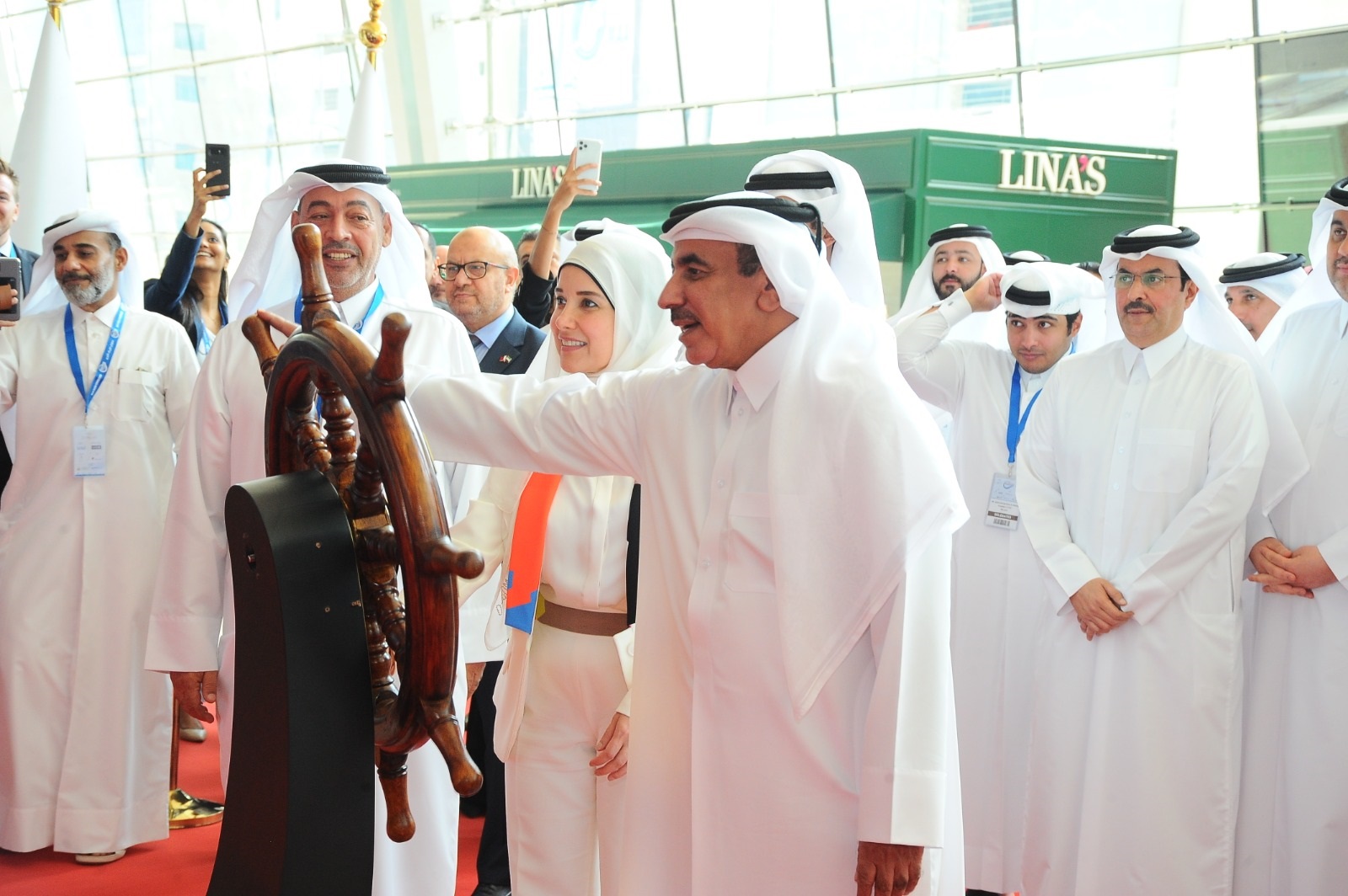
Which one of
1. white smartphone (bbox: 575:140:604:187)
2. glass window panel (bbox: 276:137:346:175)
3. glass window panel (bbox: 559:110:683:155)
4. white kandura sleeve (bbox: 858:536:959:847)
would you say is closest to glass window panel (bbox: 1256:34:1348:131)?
glass window panel (bbox: 559:110:683:155)

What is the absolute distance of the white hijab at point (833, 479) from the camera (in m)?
1.98

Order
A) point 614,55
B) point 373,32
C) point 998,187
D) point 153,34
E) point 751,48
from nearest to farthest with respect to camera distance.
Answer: point 373,32, point 998,187, point 751,48, point 614,55, point 153,34

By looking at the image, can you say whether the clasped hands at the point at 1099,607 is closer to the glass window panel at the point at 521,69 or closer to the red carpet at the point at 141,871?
the red carpet at the point at 141,871

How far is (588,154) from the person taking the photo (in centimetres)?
468

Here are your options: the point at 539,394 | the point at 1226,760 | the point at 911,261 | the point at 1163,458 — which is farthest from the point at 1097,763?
the point at 911,261

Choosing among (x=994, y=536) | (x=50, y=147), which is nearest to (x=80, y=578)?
(x=994, y=536)

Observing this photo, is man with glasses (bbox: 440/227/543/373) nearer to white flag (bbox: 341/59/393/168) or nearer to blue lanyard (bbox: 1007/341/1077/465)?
blue lanyard (bbox: 1007/341/1077/465)

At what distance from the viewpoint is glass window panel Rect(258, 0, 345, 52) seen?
1442 cm

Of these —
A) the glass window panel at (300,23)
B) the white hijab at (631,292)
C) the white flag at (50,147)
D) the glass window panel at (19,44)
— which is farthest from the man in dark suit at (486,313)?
the glass window panel at (19,44)

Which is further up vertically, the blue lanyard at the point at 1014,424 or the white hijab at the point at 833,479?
the white hijab at the point at 833,479

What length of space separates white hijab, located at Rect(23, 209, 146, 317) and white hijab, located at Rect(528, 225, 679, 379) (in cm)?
221

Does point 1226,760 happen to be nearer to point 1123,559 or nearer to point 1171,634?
point 1171,634

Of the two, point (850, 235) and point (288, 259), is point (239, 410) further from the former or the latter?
point (850, 235)

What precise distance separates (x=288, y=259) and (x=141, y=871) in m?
2.18
